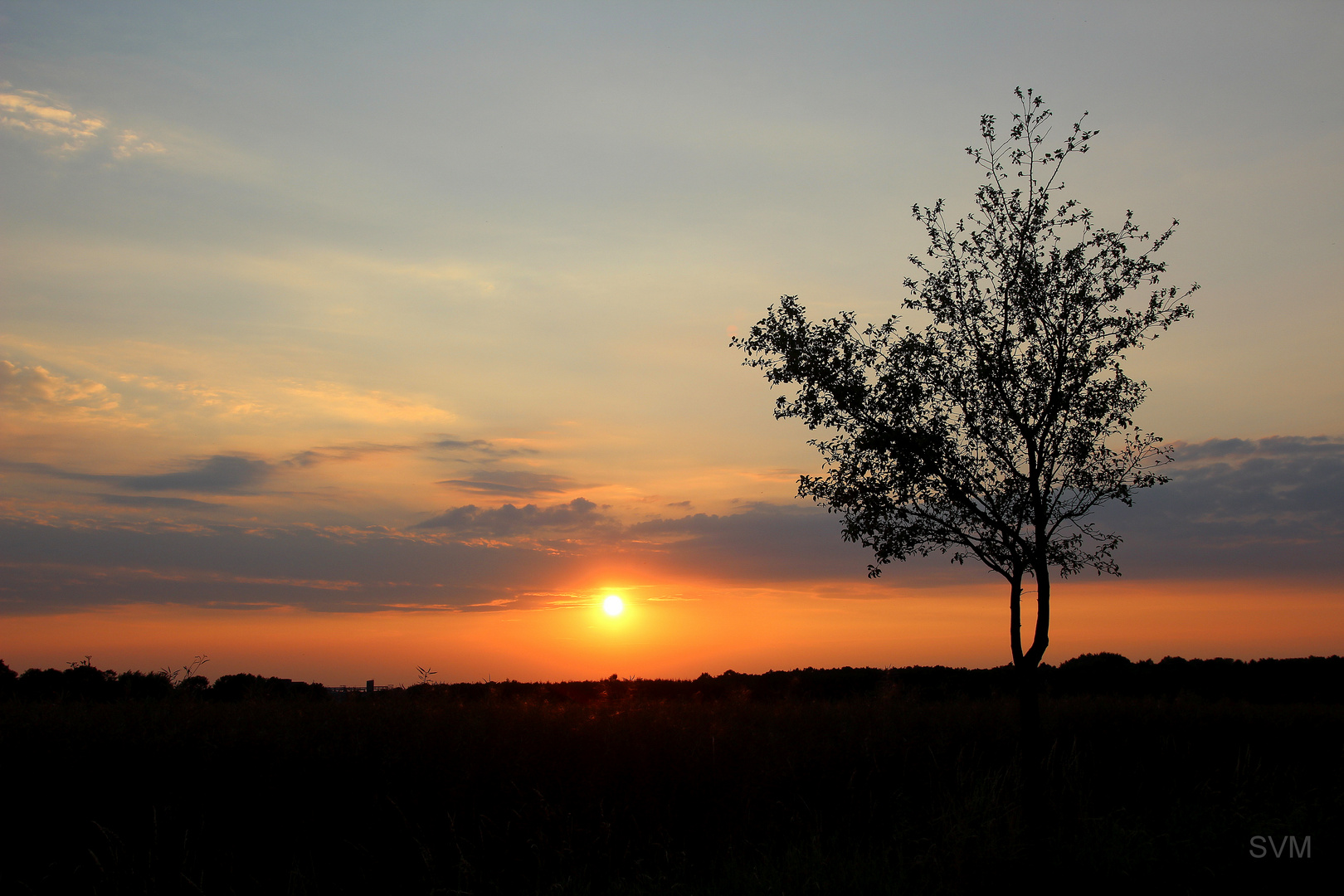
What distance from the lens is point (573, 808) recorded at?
13898 mm

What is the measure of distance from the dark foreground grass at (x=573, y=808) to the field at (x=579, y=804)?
0.14 ft

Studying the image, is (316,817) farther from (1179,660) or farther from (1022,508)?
(1179,660)

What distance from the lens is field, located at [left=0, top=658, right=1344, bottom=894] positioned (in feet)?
36.1

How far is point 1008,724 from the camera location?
21.3m

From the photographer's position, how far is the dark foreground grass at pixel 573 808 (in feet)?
35.9

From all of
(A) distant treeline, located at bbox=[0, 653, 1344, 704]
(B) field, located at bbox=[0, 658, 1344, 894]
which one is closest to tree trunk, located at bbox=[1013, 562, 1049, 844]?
(B) field, located at bbox=[0, 658, 1344, 894]

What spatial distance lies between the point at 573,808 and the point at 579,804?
0.39 ft

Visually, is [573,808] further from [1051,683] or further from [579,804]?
[1051,683]

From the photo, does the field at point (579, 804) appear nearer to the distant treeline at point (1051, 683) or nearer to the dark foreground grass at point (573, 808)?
the dark foreground grass at point (573, 808)

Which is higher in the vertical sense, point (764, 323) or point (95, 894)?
point (764, 323)

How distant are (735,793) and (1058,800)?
5.42m

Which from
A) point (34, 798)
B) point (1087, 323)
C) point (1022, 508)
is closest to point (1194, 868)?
point (1022, 508)

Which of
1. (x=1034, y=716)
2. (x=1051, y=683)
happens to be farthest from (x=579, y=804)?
(x=1051, y=683)

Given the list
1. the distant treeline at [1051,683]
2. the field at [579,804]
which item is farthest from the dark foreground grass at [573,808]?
the distant treeline at [1051,683]
